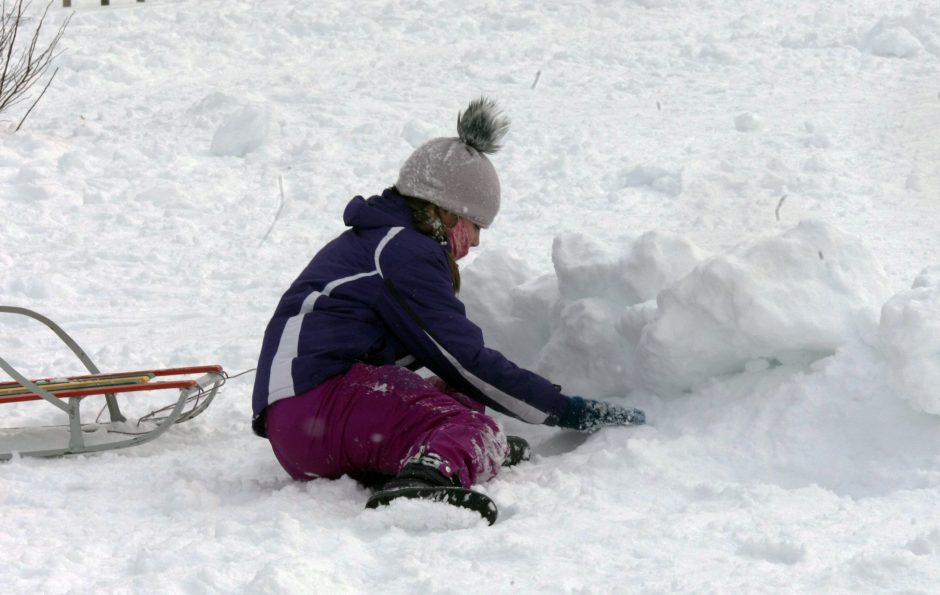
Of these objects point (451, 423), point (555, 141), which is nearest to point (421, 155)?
point (451, 423)

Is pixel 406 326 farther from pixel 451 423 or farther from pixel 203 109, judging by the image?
pixel 203 109

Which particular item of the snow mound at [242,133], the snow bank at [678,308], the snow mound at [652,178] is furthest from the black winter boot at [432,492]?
the snow mound at [242,133]

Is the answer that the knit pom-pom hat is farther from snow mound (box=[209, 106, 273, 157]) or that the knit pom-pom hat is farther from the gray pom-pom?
snow mound (box=[209, 106, 273, 157])

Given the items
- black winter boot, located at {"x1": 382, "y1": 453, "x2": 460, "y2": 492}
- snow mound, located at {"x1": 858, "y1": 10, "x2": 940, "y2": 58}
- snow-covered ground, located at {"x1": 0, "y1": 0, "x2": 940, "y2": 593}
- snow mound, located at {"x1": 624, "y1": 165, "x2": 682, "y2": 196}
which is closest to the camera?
snow-covered ground, located at {"x1": 0, "y1": 0, "x2": 940, "y2": 593}

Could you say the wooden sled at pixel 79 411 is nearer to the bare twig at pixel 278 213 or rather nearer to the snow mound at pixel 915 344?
the snow mound at pixel 915 344

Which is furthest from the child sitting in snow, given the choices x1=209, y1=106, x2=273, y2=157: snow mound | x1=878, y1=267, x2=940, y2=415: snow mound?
x1=209, y1=106, x2=273, y2=157: snow mound

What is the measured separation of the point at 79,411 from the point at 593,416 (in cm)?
182

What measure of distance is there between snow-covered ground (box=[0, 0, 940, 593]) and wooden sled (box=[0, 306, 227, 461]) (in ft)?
0.32

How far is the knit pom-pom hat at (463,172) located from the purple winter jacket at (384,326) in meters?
0.10

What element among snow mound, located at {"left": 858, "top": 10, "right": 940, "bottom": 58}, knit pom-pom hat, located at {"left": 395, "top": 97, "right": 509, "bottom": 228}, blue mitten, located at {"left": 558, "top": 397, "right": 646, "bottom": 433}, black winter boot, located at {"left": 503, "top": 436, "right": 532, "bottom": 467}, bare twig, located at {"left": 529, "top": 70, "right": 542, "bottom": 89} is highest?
snow mound, located at {"left": 858, "top": 10, "right": 940, "bottom": 58}

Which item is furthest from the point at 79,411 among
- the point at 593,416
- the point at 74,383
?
the point at 593,416

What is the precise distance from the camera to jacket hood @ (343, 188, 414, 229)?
3555 mm

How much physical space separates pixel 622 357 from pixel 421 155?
1.06m

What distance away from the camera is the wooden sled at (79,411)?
3855mm
